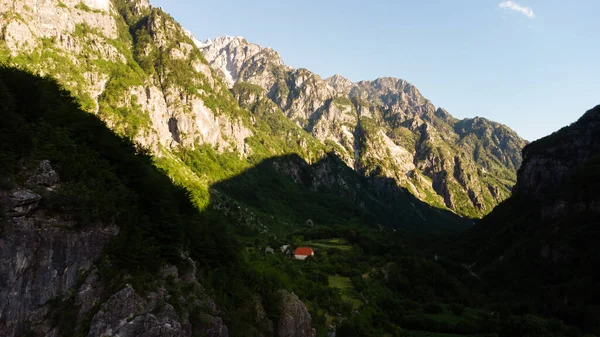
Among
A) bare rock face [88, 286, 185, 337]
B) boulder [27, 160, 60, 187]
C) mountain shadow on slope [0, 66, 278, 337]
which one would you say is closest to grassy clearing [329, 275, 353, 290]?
mountain shadow on slope [0, 66, 278, 337]

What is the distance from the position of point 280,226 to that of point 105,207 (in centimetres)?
17225

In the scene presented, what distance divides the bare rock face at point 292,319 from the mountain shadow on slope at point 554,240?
101 metres

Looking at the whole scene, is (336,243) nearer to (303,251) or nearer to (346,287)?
(303,251)

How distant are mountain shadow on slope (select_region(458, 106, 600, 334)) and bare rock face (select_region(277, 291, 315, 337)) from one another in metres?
101

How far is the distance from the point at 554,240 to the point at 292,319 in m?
143

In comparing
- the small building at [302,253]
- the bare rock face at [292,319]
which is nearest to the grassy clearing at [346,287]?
the small building at [302,253]

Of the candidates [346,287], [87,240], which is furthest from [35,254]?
[346,287]

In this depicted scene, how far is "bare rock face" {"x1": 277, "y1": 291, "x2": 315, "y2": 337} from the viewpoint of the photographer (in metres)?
32.9

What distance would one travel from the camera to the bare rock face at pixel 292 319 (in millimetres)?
32906

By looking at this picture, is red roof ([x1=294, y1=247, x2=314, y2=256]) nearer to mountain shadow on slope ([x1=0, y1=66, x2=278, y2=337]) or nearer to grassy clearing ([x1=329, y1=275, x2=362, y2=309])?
grassy clearing ([x1=329, y1=275, x2=362, y2=309])

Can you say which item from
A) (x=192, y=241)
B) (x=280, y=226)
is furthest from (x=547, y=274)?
(x=192, y=241)

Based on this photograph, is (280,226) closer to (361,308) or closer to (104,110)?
(104,110)

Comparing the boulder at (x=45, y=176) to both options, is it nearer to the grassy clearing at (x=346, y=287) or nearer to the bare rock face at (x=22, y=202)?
the bare rock face at (x=22, y=202)

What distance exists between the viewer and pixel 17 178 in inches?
846
